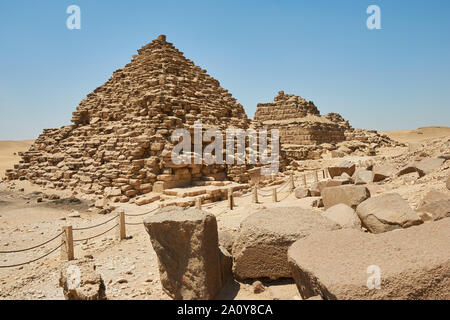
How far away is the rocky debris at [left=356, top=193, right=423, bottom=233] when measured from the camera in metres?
3.65

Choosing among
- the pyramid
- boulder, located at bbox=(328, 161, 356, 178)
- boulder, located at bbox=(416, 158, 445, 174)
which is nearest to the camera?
boulder, located at bbox=(416, 158, 445, 174)

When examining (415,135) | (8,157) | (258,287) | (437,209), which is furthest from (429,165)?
(415,135)

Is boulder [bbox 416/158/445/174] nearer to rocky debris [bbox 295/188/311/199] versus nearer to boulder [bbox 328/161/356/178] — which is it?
boulder [bbox 328/161/356/178]

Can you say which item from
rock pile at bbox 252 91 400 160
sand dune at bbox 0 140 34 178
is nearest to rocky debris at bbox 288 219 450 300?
rock pile at bbox 252 91 400 160

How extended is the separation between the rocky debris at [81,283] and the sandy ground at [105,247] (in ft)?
1.31

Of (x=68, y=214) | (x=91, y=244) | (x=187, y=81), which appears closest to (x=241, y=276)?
(x=91, y=244)

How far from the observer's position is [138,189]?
11320 mm

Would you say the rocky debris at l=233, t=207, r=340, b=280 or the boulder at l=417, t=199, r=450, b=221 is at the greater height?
the boulder at l=417, t=199, r=450, b=221

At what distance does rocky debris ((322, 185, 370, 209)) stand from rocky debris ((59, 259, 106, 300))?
439 cm

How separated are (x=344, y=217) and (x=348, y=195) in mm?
1223

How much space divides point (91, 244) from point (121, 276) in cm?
271

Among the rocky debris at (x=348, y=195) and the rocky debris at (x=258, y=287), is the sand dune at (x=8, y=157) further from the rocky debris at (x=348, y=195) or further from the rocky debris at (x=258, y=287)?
the rocky debris at (x=258, y=287)

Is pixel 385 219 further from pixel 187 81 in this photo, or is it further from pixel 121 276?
pixel 187 81
